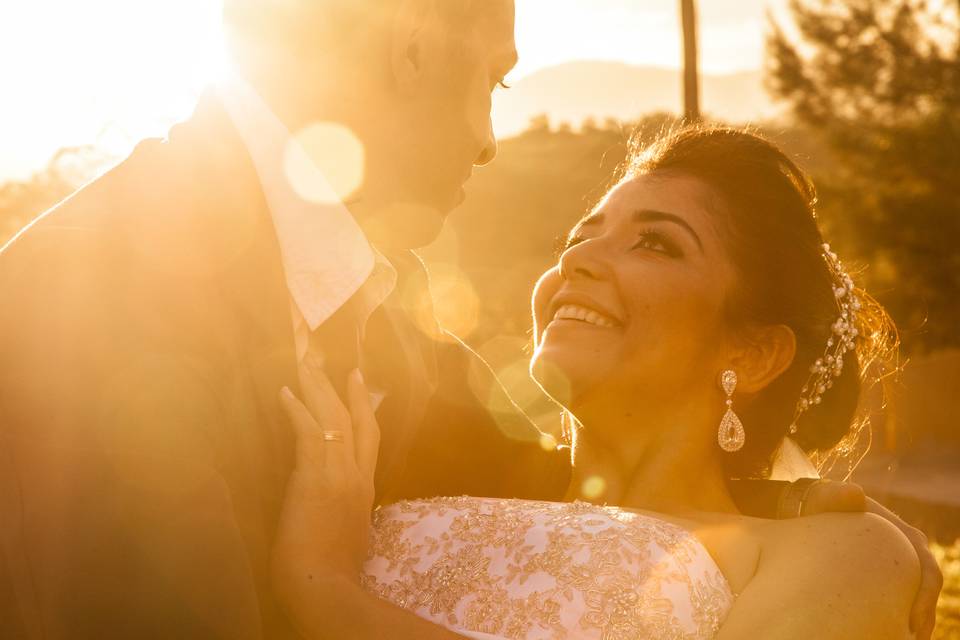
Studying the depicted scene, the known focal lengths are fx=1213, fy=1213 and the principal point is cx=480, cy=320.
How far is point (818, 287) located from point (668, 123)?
1155 millimetres

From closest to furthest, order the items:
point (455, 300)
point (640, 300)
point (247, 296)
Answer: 1. point (247, 296)
2. point (640, 300)
3. point (455, 300)

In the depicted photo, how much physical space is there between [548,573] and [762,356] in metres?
1.20

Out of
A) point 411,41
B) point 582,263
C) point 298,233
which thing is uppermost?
point 411,41

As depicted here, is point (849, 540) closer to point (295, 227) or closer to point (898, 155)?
point (295, 227)

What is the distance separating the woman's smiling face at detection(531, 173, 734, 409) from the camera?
3707 mm

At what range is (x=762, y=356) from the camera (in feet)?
13.1

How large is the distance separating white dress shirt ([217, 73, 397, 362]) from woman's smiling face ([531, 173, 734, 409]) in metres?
0.95

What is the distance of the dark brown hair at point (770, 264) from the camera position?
3959mm

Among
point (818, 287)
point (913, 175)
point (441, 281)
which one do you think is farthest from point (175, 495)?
point (913, 175)

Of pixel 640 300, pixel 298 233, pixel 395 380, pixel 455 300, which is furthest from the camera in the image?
pixel 455 300

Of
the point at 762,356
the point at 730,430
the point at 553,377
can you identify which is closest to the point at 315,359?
the point at 553,377

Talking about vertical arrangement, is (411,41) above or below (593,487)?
above

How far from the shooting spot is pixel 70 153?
338 centimetres

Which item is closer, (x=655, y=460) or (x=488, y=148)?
(x=488, y=148)
